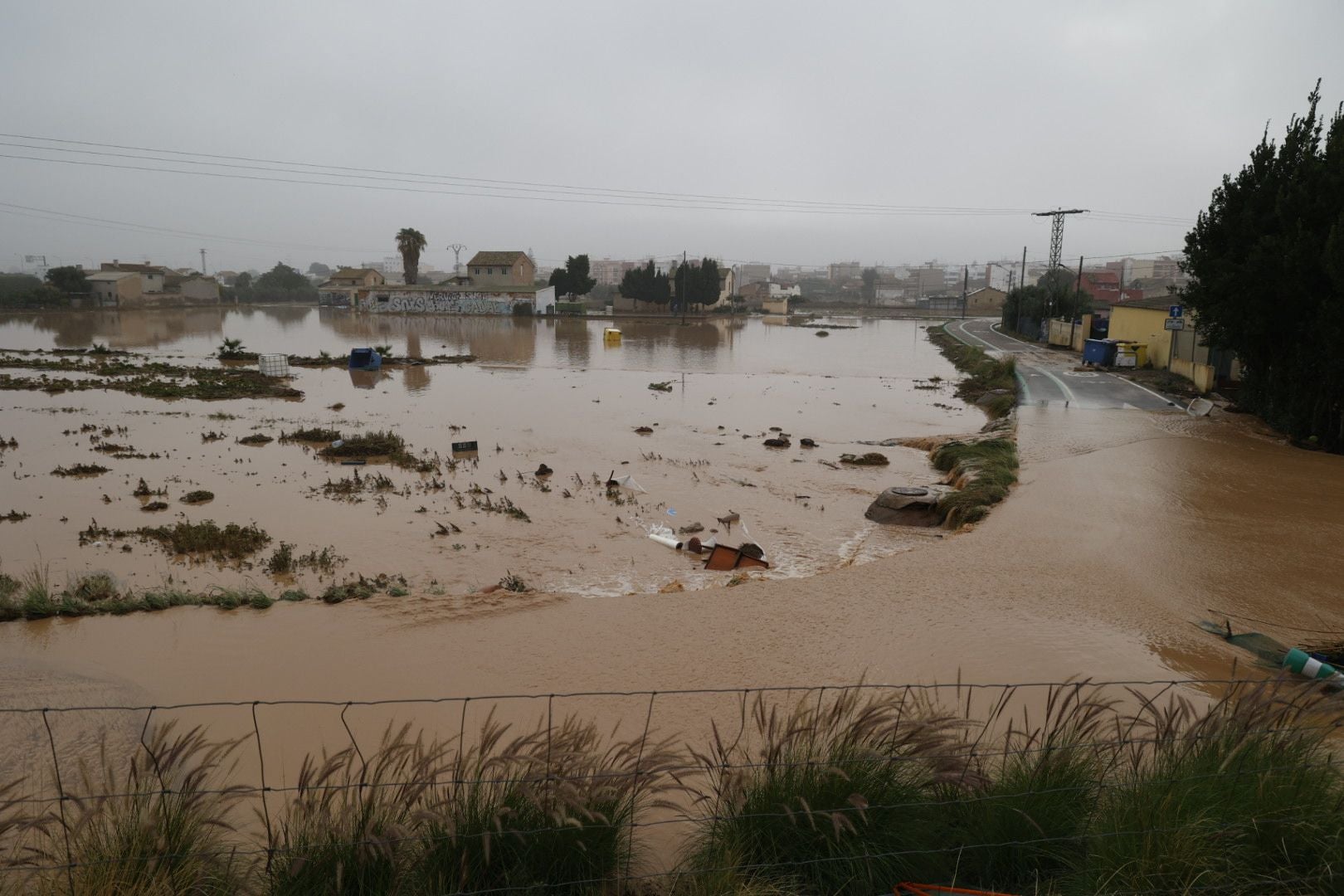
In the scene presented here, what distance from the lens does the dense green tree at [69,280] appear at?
87.1 m

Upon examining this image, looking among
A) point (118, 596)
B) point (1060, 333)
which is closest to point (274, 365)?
point (118, 596)

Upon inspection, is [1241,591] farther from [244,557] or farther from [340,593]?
[244,557]

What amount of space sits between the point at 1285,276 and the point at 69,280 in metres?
106

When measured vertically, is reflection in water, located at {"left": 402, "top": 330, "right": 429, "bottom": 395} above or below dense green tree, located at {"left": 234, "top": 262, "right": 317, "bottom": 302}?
below

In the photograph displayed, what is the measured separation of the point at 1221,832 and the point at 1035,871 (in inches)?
32.7

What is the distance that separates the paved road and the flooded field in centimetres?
291

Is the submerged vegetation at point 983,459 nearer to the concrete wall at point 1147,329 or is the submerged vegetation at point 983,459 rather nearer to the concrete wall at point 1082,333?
the concrete wall at point 1147,329

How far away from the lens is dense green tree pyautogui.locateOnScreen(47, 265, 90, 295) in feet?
286

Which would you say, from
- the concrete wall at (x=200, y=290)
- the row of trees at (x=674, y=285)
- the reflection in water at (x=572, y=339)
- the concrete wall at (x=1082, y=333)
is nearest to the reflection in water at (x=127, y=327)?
the concrete wall at (x=200, y=290)

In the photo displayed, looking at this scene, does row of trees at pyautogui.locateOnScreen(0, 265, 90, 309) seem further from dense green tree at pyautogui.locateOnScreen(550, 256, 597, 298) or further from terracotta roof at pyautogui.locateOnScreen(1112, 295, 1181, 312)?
terracotta roof at pyautogui.locateOnScreen(1112, 295, 1181, 312)

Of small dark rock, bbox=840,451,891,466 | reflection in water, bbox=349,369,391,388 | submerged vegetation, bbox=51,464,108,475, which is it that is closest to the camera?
submerged vegetation, bbox=51,464,108,475

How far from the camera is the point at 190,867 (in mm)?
3682

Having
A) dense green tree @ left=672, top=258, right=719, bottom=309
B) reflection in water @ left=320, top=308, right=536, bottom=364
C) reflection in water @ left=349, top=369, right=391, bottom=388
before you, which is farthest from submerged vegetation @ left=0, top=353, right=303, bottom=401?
dense green tree @ left=672, top=258, right=719, bottom=309

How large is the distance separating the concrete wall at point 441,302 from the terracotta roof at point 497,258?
6374 mm
